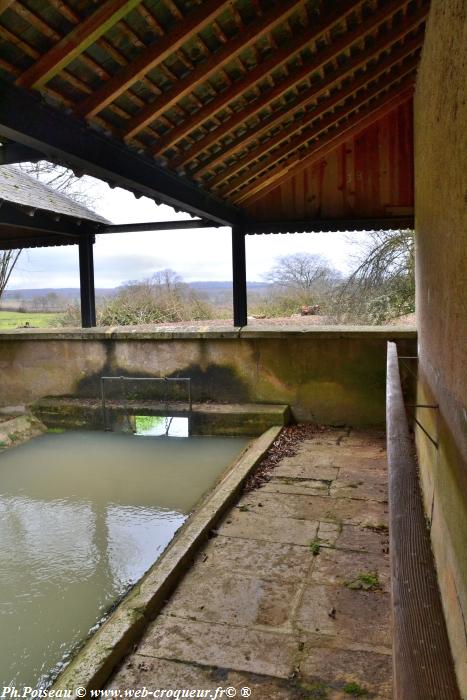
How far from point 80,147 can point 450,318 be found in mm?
2349

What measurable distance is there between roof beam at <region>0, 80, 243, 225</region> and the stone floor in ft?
8.19

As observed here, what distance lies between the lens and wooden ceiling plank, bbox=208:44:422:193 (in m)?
4.41

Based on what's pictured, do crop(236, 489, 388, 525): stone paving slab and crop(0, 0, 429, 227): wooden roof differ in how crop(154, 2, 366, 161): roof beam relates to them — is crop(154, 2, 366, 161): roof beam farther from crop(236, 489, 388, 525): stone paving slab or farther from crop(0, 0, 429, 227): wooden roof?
crop(236, 489, 388, 525): stone paving slab

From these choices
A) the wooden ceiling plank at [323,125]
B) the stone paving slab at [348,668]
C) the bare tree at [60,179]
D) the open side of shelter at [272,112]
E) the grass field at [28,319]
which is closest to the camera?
the stone paving slab at [348,668]

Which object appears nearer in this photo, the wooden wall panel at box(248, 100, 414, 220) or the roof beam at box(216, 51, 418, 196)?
the roof beam at box(216, 51, 418, 196)

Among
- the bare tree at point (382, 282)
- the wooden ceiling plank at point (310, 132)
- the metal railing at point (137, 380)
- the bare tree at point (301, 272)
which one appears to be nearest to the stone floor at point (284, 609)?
the metal railing at point (137, 380)

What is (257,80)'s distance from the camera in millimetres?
3418

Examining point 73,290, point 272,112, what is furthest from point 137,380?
point 73,290

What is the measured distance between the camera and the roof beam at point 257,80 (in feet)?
10.7

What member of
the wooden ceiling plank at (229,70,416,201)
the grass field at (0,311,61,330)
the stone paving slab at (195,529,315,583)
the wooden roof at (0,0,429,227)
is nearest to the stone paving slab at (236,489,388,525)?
the stone paving slab at (195,529,315,583)

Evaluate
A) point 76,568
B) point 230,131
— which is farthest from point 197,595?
point 230,131

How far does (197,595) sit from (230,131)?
3474 millimetres

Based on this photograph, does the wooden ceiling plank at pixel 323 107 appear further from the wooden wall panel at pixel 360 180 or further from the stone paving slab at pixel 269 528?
the stone paving slab at pixel 269 528

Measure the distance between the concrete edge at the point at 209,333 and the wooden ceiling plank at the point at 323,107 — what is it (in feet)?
5.61
